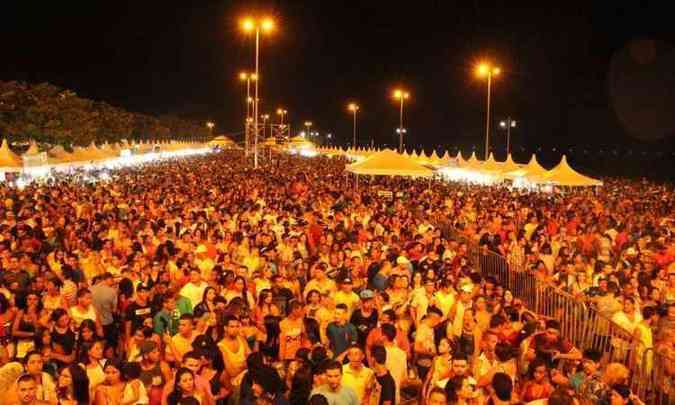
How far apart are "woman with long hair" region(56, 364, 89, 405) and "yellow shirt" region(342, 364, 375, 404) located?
6.85 feet

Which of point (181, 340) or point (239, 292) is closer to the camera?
point (181, 340)

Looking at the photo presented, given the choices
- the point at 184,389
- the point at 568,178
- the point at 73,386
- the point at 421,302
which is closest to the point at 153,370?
the point at 73,386

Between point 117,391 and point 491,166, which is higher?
point 491,166

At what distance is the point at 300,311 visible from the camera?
24.2 feet

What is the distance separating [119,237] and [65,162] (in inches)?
751

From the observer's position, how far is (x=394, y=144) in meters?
152

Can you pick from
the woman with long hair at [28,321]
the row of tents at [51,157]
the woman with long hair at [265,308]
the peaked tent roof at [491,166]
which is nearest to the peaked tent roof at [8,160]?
the row of tents at [51,157]

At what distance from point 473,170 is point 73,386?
96.1ft

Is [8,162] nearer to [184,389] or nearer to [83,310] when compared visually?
[83,310]

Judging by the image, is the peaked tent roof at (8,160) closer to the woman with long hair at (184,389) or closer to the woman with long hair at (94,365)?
the woman with long hair at (94,365)

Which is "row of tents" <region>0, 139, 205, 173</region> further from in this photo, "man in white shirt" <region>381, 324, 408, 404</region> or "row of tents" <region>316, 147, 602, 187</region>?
"man in white shirt" <region>381, 324, 408, 404</region>

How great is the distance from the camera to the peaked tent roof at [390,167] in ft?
68.6

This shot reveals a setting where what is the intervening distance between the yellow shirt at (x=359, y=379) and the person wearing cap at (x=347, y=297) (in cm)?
211

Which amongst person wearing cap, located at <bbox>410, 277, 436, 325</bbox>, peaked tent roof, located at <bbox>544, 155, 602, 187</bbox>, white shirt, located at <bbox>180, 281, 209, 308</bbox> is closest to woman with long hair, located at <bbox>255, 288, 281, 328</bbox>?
→ white shirt, located at <bbox>180, 281, 209, 308</bbox>
